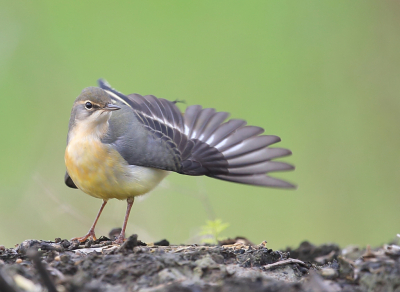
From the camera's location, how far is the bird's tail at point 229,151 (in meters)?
6.23

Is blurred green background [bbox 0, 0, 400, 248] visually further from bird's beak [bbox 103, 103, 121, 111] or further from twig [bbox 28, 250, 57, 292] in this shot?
twig [bbox 28, 250, 57, 292]

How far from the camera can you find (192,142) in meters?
6.42

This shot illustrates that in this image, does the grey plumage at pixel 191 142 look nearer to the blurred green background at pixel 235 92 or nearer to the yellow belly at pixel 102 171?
the yellow belly at pixel 102 171

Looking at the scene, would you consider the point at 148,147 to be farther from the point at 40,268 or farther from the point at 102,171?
the point at 40,268

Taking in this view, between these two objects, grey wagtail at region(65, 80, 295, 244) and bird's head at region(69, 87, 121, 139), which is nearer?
grey wagtail at region(65, 80, 295, 244)

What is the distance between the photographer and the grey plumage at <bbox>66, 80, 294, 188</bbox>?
19.4 ft

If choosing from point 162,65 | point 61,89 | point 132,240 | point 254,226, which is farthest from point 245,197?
point 132,240

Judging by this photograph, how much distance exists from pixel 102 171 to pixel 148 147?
626 mm

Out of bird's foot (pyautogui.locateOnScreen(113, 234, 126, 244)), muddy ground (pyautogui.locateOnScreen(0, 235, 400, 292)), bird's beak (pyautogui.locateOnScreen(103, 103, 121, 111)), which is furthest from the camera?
bird's beak (pyautogui.locateOnScreen(103, 103, 121, 111))

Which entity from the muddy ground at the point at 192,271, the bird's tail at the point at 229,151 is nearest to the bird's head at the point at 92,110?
the bird's tail at the point at 229,151

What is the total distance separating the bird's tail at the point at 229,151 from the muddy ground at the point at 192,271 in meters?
→ 2.05

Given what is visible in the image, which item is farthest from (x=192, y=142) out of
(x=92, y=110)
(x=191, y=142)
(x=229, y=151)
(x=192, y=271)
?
(x=192, y=271)

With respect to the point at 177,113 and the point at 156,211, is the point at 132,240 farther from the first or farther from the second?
the point at 156,211

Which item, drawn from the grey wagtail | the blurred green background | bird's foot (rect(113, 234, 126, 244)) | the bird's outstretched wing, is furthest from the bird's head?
the blurred green background
